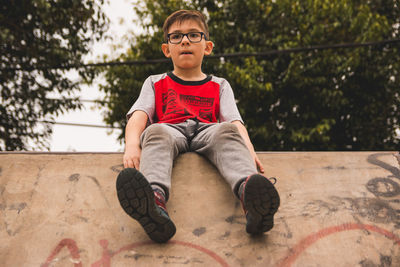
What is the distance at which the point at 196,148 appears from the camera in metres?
1.96

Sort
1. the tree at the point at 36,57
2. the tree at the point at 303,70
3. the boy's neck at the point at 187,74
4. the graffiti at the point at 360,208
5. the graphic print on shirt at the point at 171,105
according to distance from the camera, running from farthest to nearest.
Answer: the tree at the point at 303,70 → the tree at the point at 36,57 → the boy's neck at the point at 187,74 → the graphic print on shirt at the point at 171,105 → the graffiti at the point at 360,208

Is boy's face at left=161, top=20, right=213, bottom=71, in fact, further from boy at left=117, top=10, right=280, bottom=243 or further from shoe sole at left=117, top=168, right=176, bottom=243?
shoe sole at left=117, top=168, right=176, bottom=243

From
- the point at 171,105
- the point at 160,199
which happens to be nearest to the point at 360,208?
the point at 160,199

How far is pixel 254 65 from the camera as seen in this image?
263 inches

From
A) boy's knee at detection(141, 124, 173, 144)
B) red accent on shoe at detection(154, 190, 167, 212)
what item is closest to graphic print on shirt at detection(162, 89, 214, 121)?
boy's knee at detection(141, 124, 173, 144)

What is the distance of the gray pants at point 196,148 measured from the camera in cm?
155

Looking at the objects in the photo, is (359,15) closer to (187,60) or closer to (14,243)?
(187,60)

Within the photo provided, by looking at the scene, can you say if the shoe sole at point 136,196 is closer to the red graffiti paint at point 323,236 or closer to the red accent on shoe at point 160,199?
the red accent on shoe at point 160,199

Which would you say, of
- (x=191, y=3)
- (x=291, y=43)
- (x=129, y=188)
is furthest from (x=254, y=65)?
(x=129, y=188)

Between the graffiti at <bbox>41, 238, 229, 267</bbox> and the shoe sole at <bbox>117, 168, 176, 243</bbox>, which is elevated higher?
the shoe sole at <bbox>117, 168, 176, 243</bbox>

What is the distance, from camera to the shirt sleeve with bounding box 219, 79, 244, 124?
6.72ft

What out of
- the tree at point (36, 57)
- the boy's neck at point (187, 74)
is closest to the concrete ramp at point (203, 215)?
the boy's neck at point (187, 74)

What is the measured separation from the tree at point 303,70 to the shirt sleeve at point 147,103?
15.1 ft

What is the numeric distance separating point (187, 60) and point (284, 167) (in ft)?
2.93
